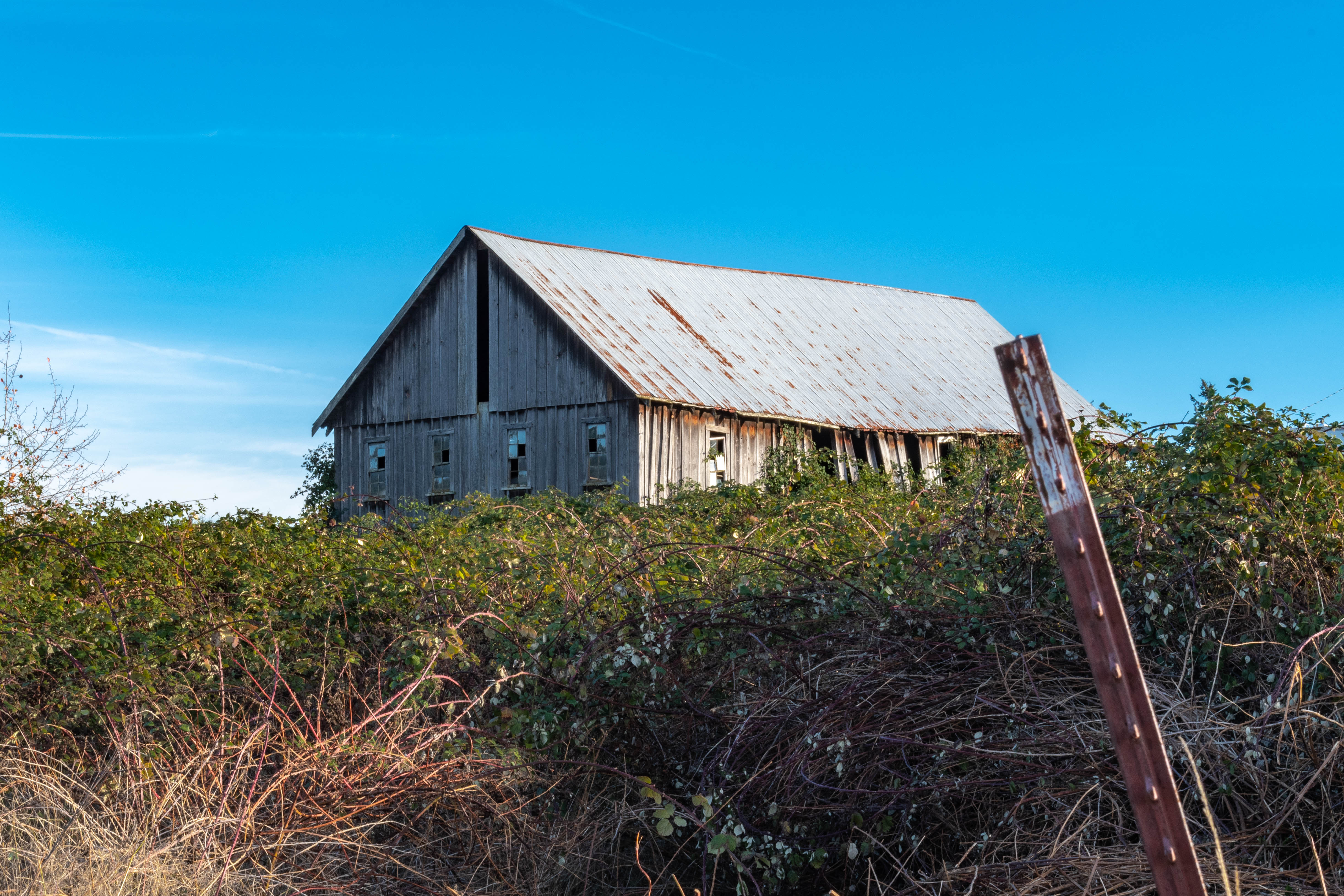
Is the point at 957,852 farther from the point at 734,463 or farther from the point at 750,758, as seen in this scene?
the point at 734,463

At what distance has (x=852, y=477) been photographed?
21828 millimetres

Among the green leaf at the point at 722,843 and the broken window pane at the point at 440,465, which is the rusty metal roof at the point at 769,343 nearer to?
the broken window pane at the point at 440,465

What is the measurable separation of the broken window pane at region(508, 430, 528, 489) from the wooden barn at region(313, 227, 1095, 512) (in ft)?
0.12

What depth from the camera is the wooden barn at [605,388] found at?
20234mm

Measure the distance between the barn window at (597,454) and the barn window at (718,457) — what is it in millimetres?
2108

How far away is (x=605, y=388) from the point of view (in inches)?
786

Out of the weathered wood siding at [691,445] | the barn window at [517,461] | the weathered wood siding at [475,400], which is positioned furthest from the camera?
the barn window at [517,461]

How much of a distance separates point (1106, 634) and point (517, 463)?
1976 cm

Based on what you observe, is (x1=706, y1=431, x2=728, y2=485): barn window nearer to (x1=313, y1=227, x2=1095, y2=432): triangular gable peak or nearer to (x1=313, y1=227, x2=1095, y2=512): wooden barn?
(x1=313, y1=227, x2=1095, y2=512): wooden barn

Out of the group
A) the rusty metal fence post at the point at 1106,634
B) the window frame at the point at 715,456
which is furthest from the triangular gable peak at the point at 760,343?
the rusty metal fence post at the point at 1106,634

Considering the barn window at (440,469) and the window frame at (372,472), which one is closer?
the barn window at (440,469)

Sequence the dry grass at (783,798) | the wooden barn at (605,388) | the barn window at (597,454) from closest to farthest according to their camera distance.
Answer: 1. the dry grass at (783,798)
2. the barn window at (597,454)
3. the wooden barn at (605,388)

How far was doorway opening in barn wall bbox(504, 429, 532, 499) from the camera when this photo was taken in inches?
842

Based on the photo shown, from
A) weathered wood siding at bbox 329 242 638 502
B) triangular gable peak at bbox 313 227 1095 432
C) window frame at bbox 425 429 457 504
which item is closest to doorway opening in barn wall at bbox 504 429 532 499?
weathered wood siding at bbox 329 242 638 502
